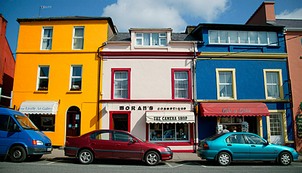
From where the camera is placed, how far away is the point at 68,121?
16.2m

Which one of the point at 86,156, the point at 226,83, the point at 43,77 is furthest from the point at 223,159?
the point at 43,77

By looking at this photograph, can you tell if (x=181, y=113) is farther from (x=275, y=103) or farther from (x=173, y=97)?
(x=275, y=103)

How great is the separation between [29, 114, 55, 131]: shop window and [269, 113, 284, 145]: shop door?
50.9ft

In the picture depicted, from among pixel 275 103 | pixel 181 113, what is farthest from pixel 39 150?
pixel 275 103

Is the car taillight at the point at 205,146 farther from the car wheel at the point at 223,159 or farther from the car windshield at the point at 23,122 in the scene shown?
the car windshield at the point at 23,122

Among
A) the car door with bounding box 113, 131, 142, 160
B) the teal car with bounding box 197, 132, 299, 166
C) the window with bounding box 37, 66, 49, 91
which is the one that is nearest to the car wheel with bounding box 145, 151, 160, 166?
the car door with bounding box 113, 131, 142, 160

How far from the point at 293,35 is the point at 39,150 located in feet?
62.8

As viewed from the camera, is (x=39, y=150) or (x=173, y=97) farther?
(x=173, y=97)

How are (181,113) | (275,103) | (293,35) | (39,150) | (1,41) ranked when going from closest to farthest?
(39,150) < (181,113) < (275,103) < (293,35) < (1,41)

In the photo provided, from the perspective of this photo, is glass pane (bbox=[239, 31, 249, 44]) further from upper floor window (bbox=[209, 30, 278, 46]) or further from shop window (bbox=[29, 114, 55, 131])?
shop window (bbox=[29, 114, 55, 131])

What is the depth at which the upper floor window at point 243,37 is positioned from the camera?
17.5 m

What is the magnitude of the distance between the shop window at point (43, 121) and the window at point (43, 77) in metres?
1.94

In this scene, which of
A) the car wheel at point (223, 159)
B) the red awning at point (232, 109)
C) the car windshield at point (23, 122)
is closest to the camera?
the car wheel at point (223, 159)

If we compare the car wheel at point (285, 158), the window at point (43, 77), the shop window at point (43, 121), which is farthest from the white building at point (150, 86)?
the car wheel at point (285, 158)
